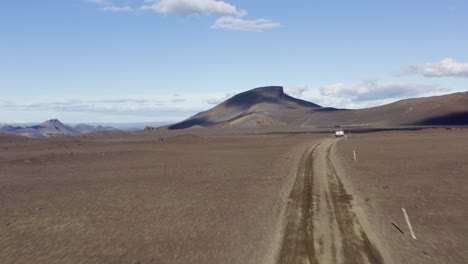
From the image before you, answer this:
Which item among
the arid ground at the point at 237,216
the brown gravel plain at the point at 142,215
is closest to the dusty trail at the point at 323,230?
the arid ground at the point at 237,216

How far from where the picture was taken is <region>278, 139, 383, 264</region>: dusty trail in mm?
12188

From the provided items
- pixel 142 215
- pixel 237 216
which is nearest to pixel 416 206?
pixel 237 216

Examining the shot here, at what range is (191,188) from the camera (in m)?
26.6

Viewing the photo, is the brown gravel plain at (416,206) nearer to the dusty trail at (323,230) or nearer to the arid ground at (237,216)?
the arid ground at (237,216)

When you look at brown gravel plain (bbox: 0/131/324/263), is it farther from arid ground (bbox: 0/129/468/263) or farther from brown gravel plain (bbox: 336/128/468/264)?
brown gravel plain (bbox: 336/128/468/264)

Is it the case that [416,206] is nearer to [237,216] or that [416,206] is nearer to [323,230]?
[323,230]

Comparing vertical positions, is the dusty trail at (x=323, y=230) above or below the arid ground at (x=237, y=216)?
above

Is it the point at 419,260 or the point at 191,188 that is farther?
the point at 191,188

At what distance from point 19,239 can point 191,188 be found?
40.9ft

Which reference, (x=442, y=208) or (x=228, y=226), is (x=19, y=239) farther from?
(x=442, y=208)

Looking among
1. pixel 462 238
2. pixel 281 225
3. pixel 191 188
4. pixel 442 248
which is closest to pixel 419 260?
pixel 442 248

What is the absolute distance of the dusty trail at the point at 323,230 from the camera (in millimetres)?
12188

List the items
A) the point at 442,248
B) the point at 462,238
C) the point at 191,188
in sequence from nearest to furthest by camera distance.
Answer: the point at 442,248 < the point at 462,238 < the point at 191,188

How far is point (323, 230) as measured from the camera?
49.3ft
